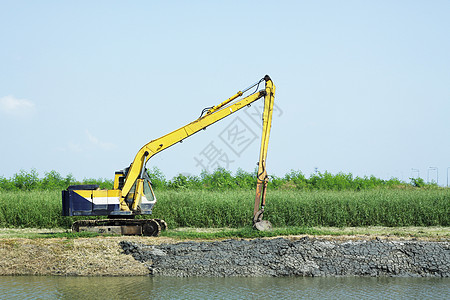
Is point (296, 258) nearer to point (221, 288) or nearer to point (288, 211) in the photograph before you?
point (221, 288)

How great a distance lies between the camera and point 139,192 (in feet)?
57.1

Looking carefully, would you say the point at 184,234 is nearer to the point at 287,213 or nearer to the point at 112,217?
the point at 112,217

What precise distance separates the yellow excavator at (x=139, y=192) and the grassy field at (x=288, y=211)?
11.8ft

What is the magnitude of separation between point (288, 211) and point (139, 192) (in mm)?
7058

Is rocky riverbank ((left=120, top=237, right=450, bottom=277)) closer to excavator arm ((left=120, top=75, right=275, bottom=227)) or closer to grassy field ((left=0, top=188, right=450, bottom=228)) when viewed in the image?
excavator arm ((left=120, top=75, right=275, bottom=227))

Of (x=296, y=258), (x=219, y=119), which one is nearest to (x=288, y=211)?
(x=219, y=119)

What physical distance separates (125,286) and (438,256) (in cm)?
856

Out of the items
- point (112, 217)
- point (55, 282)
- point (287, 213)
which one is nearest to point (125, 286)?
point (55, 282)

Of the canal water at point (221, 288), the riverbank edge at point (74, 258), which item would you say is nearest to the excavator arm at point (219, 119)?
the riverbank edge at point (74, 258)

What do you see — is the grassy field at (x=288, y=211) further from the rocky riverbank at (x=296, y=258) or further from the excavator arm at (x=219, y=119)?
the rocky riverbank at (x=296, y=258)

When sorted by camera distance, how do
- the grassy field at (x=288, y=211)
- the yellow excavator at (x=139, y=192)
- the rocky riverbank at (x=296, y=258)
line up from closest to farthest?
the rocky riverbank at (x=296, y=258) → the yellow excavator at (x=139, y=192) → the grassy field at (x=288, y=211)

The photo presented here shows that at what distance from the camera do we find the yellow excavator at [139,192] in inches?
676

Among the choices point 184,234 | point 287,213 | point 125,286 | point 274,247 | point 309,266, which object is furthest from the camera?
point 287,213

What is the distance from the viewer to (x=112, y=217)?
17.8 metres
